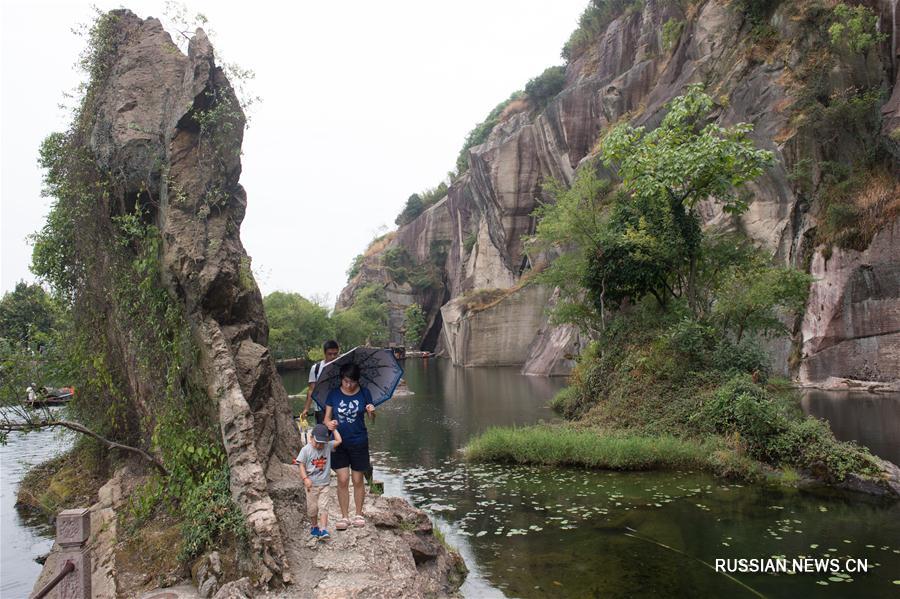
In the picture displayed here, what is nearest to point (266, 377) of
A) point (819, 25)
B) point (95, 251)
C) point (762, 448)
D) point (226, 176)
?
point (226, 176)

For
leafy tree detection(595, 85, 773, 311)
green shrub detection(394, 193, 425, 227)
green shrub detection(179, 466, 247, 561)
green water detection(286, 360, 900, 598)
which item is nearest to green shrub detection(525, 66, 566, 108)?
green shrub detection(394, 193, 425, 227)

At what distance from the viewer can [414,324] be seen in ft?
222

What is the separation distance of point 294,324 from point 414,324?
1599cm

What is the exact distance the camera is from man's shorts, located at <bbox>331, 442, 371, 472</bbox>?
21.4 feet

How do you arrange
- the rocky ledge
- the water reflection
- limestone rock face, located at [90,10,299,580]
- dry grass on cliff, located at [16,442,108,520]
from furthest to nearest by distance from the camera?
the water reflection → dry grass on cliff, located at [16,442,108,520] → limestone rock face, located at [90,10,299,580] → the rocky ledge

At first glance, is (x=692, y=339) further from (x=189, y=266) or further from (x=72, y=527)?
(x=72, y=527)

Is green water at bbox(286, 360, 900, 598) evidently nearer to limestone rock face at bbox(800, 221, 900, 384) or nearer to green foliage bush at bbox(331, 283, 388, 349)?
limestone rock face at bbox(800, 221, 900, 384)

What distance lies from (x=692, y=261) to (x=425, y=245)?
2138 inches

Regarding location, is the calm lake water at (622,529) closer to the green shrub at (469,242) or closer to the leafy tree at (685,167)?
the leafy tree at (685,167)

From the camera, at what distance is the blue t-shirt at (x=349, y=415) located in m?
6.50

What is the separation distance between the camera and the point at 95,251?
29.9ft

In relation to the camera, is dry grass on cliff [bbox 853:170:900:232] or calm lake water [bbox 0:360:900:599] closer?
calm lake water [bbox 0:360:900:599]

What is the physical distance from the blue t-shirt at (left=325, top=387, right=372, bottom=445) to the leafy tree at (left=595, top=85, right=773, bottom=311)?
39.5 ft

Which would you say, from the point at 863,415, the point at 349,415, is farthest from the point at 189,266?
the point at 863,415
